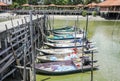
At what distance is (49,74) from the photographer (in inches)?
913

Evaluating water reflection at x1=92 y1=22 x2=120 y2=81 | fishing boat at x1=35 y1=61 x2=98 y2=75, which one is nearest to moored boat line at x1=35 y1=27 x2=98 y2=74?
fishing boat at x1=35 y1=61 x2=98 y2=75

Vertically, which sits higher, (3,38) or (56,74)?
(3,38)

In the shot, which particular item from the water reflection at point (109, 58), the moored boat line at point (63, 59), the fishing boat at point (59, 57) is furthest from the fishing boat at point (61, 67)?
the water reflection at point (109, 58)

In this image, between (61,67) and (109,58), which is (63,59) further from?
(109,58)

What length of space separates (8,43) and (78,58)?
7166mm

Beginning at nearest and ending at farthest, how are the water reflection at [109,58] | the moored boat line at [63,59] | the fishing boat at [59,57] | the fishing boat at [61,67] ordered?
the fishing boat at [61,67], the moored boat line at [63,59], the water reflection at [109,58], the fishing boat at [59,57]

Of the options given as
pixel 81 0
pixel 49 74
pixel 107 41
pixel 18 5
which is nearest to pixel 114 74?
pixel 49 74

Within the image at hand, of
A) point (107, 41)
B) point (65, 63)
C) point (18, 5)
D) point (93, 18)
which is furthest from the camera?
point (18, 5)

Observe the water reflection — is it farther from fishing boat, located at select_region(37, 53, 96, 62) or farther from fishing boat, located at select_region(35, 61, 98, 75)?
fishing boat, located at select_region(37, 53, 96, 62)

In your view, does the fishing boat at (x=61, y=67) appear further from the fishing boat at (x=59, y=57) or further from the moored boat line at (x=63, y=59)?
the fishing boat at (x=59, y=57)

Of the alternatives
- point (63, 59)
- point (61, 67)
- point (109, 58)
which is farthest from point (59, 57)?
point (109, 58)

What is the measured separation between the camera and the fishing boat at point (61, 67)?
23.0 meters

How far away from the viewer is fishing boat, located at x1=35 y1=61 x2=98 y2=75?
2299cm

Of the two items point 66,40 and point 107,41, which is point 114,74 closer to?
point 66,40
